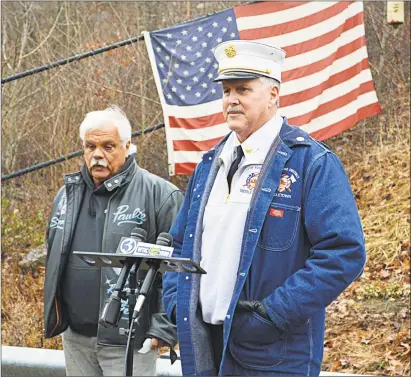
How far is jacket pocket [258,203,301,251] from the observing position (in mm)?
3707

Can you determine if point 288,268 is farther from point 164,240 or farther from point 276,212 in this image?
point 164,240

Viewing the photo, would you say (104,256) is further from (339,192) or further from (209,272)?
(339,192)

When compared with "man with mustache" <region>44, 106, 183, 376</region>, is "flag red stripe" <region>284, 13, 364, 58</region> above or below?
above

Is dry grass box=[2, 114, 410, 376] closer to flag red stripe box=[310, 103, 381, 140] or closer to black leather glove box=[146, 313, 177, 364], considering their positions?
flag red stripe box=[310, 103, 381, 140]

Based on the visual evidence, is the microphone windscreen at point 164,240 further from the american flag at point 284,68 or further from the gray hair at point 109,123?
the american flag at point 284,68

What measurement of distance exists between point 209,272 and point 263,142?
0.63 m

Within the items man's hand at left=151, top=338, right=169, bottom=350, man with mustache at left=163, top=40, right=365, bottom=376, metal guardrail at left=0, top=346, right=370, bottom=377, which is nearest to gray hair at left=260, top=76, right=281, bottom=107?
man with mustache at left=163, top=40, right=365, bottom=376

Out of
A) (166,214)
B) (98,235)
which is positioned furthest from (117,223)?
(166,214)

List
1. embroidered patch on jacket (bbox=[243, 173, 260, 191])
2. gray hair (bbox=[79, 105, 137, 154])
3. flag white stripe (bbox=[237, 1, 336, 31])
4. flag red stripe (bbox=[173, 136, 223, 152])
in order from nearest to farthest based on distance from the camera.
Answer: embroidered patch on jacket (bbox=[243, 173, 260, 191]) < gray hair (bbox=[79, 105, 137, 154]) < flag red stripe (bbox=[173, 136, 223, 152]) < flag white stripe (bbox=[237, 1, 336, 31])

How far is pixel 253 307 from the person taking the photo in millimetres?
3676

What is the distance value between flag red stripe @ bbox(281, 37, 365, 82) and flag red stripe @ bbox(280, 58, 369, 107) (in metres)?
0.17

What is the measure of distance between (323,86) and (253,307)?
6.61 metres

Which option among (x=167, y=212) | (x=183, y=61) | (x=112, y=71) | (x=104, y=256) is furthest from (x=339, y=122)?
(x=104, y=256)

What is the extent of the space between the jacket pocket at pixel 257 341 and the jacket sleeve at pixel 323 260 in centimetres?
7
